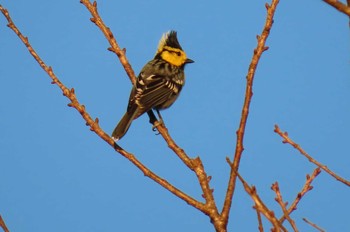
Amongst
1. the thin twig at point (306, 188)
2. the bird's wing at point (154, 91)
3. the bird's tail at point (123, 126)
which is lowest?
the thin twig at point (306, 188)

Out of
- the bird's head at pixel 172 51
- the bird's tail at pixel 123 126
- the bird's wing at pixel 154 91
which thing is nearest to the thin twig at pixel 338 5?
the bird's tail at pixel 123 126

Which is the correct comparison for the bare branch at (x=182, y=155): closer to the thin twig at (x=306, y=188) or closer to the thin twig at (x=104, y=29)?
the thin twig at (x=104, y=29)

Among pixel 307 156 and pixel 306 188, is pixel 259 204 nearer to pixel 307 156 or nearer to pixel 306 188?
pixel 307 156

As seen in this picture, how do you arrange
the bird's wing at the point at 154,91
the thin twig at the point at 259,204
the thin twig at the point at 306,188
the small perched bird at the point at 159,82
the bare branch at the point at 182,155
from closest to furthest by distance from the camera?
the thin twig at the point at 259,204, the thin twig at the point at 306,188, the bare branch at the point at 182,155, the small perched bird at the point at 159,82, the bird's wing at the point at 154,91

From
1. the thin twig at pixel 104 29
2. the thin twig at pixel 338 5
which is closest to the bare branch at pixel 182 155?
the thin twig at pixel 104 29

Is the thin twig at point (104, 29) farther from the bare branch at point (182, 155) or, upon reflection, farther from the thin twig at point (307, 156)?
the thin twig at point (307, 156)

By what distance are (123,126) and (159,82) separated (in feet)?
5.45

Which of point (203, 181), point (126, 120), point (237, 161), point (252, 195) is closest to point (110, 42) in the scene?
point (126, 120)

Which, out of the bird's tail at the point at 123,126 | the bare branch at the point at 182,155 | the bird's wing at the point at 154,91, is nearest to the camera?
the bare branch at the point at 182,155

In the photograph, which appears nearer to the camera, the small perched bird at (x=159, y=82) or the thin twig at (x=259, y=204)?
the thin twig at (x=259, y=204)

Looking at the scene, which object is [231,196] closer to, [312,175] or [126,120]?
[312,175]

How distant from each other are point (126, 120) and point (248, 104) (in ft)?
11.4

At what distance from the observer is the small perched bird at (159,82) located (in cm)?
743

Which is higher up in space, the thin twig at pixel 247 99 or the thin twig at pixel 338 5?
the thin twig at pixel 247 99
